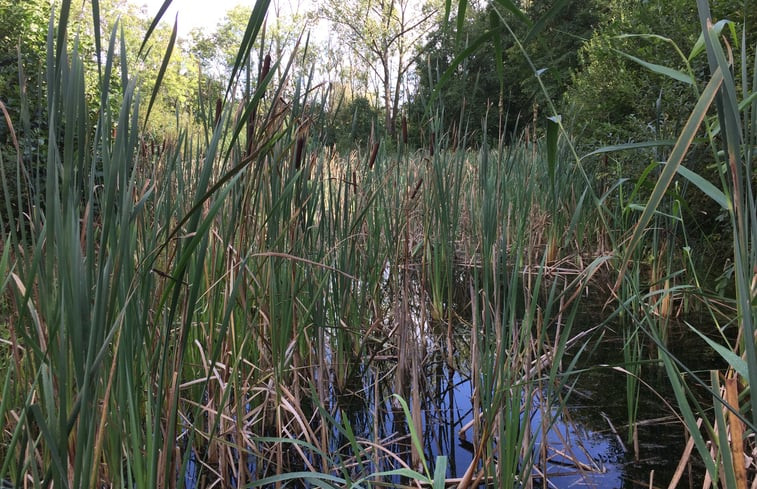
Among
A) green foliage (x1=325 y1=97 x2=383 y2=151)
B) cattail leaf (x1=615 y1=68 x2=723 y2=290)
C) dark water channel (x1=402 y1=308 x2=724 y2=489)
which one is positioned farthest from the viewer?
green foliage (x1=325 y1=97 x2=383 y2=151)

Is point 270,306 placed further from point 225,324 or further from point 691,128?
point 691,128

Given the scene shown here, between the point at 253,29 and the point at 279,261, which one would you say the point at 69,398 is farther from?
the point at 279,261

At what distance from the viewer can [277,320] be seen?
1.62 meters

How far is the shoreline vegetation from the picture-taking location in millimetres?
706

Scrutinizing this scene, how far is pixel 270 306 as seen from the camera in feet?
4.92

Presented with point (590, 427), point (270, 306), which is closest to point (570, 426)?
point (590, 427)

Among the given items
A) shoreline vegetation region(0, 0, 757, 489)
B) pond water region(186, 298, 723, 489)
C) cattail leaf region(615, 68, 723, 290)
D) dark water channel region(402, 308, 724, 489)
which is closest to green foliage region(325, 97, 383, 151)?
shoreline vegetation region(0, 0, 757, 489)

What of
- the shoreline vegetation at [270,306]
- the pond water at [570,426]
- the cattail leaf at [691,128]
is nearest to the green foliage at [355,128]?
the shoreline vegetation at [270,306]

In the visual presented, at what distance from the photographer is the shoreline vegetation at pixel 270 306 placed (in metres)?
0.71

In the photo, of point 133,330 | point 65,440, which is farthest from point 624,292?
point 65,440

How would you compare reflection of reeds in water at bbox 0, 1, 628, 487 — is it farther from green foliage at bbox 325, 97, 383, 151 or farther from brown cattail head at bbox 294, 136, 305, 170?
green foliage at bbox 325, 97, 383, 151

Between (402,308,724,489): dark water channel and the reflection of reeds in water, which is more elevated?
the reflection of reeds in water

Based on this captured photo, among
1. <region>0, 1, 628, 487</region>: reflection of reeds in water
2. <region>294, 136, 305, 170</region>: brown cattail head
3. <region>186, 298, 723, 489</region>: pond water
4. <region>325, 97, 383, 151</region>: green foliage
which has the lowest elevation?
<region>186, 298, 723, 489</region>: pond water

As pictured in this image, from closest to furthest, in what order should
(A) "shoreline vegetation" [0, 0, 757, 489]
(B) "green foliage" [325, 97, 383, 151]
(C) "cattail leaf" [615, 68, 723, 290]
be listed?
1. (C) "cattail leaf" [615, 68, 723, 290]
2. (A) "shoreline vegetation" [0, 0, 757, 489]
3. (B) "green foliage" [325, 97, 383, 151]
